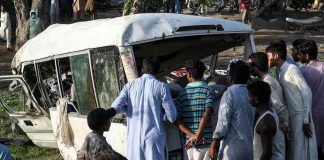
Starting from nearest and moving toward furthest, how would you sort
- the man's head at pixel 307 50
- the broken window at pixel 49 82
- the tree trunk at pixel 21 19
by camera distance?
the man's head at pixel 307 50 → the broken window at pixel 49 82 → the tree trunk at pixel 21 19

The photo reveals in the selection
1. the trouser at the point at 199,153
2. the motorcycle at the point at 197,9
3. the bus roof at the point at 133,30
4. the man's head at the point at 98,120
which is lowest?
the motorcycle at the point at 197,9

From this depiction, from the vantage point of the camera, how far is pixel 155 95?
18.5ft

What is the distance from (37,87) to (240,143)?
4.34m

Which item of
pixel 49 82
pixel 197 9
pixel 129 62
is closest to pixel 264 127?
pixel 129 62

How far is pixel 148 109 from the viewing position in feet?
18.5

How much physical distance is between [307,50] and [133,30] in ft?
6.21

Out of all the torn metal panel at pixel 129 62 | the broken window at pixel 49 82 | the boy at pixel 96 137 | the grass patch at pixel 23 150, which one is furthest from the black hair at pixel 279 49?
the grass patch at pixel 23 150

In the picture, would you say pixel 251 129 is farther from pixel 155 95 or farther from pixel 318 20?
pixel 318 20

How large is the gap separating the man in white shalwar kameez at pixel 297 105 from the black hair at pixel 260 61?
0.27 meters

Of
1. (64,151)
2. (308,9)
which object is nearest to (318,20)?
(308,9)

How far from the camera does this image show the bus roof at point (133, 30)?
20.9 ft

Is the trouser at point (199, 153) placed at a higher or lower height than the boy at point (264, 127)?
lower

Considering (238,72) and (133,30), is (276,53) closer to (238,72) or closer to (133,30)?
(238,72)

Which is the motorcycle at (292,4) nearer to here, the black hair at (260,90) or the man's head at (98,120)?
the black hair at (260,90)
